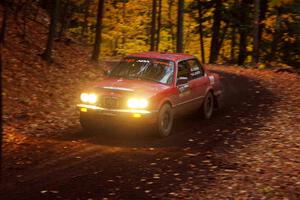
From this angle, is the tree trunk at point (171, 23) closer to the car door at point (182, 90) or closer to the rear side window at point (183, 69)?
the rear side window at point (183, 69)

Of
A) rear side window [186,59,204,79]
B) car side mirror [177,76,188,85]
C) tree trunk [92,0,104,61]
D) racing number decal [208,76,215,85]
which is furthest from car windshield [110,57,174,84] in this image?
tree trunk [92,0,104,61]

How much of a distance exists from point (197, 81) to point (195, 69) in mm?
375

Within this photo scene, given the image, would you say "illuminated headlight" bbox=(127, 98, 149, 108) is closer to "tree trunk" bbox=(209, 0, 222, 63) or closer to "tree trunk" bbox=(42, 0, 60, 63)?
"tree trunk" bbox=(42, 0, 60, 63)

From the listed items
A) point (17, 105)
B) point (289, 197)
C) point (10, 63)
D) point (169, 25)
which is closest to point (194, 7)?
point (169, 25)

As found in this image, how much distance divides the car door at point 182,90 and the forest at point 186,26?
7.49 metres

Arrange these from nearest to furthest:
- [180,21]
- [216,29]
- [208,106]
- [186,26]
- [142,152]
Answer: [142,152], [208,106], [180,21], [216,29], [186,26]

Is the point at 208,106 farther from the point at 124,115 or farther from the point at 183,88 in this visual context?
the point at 124,115

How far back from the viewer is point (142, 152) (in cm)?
877

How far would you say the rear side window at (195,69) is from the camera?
461 inches

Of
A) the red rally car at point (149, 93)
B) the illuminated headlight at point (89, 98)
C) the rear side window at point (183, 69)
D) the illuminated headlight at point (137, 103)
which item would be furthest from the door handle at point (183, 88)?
the illuminated headlight at point (89, 98)

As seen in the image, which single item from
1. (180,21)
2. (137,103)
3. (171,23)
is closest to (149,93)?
(137,103)

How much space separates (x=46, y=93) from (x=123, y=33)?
97.0 feet

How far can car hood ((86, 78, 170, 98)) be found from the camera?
31.5 ft

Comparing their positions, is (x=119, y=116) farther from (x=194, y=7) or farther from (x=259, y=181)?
(x=194, y=7)
